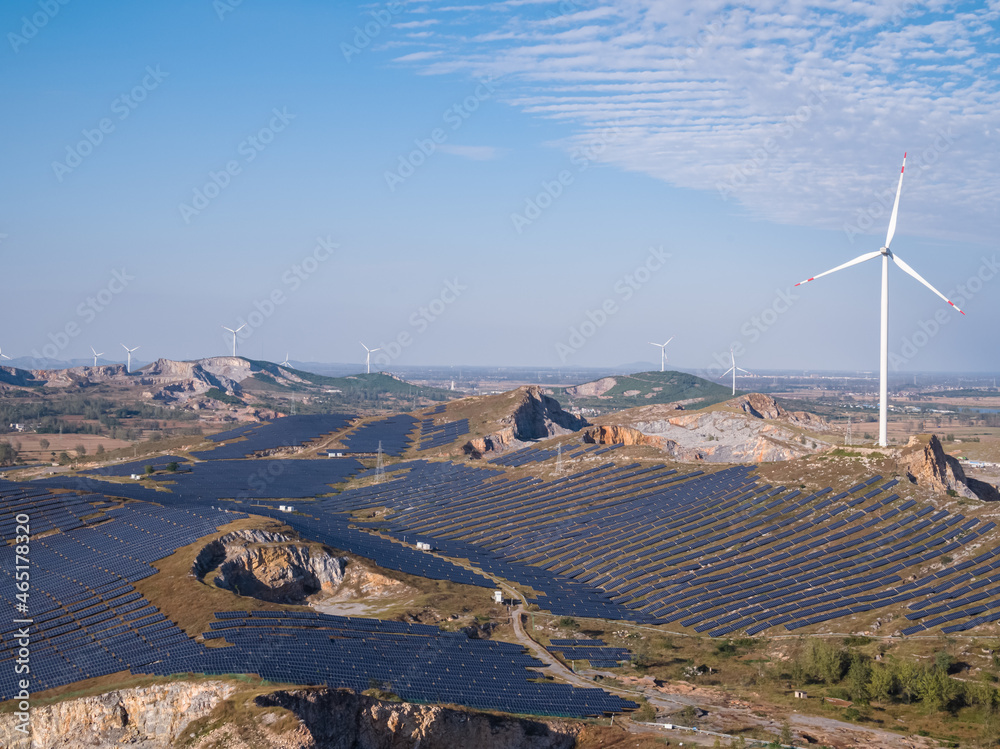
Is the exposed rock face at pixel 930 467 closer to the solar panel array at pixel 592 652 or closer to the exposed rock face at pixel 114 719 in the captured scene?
the solar panel array at pixel 592 652

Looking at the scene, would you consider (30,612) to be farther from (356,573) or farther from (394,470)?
(394,470)

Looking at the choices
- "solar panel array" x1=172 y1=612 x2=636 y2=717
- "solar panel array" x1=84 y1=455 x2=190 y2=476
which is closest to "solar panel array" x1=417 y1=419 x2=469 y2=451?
"solar panel array" x1=84 y1=455 x2=190 y2=476

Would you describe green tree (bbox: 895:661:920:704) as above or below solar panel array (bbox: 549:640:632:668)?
above

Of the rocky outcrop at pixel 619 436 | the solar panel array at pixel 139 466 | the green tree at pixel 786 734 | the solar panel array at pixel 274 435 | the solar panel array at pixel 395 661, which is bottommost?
the green tree at pixel 786 734

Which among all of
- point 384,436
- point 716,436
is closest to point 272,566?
point 716,436

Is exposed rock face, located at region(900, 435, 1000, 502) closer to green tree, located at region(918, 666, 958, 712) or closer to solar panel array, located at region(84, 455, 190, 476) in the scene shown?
green tree, located at region(918, 666, 958, 712)

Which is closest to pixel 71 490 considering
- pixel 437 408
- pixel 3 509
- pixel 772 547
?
pixel 3 509

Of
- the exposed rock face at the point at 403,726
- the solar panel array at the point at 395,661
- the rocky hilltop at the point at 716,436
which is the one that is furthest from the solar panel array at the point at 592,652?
the rocky hilltop at the point at 716,436
